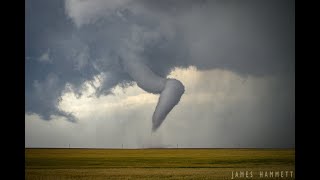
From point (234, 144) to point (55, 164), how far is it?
3560mm

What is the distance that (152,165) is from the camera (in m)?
9.73

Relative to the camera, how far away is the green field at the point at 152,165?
27.5 feet

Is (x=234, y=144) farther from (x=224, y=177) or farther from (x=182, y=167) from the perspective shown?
(x=182, y=167)

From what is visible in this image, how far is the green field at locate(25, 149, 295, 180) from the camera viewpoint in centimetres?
838

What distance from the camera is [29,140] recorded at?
7832 mm
